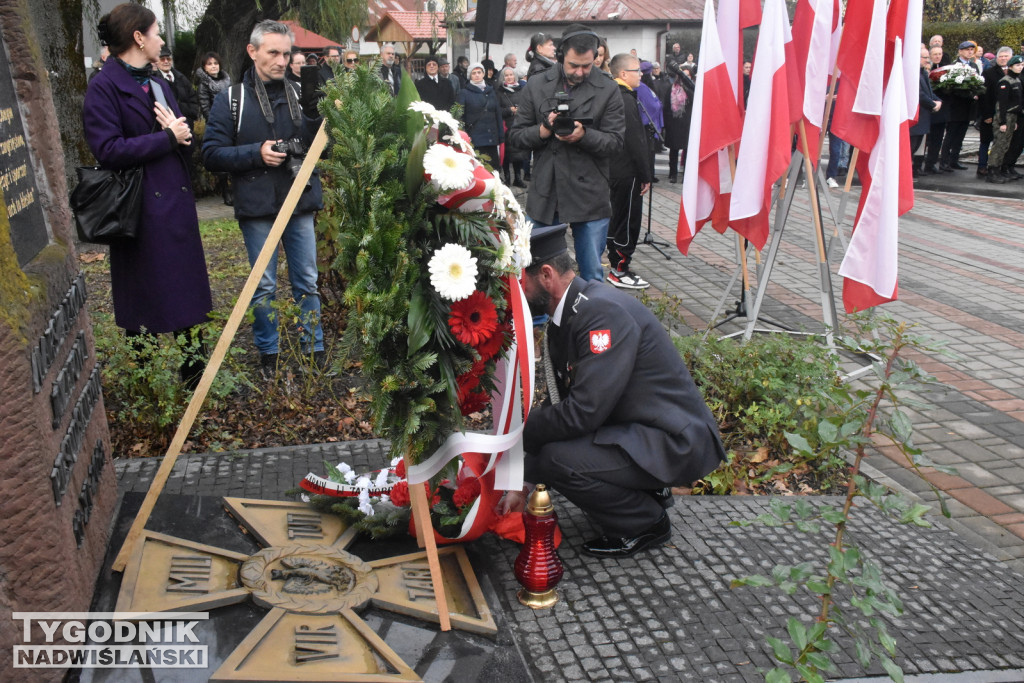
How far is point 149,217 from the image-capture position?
14.8 ft

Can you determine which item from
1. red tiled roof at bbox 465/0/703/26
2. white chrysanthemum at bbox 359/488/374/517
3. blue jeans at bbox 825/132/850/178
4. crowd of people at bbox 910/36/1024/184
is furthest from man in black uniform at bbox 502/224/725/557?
red tiled roof at bbox 465/0/703/26

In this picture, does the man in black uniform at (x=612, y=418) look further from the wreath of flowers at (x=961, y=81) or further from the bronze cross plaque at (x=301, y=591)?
the wreath of flowers at (x=961, y=81)

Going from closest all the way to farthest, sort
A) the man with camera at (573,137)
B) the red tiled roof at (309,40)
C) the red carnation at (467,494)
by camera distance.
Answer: the red carnation at (467,494)
the man with camera at (573,137)
the red tiled roof at (309,40)

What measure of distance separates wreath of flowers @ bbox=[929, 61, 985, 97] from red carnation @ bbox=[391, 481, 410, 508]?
1410 centimetres

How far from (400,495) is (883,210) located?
3474 mm

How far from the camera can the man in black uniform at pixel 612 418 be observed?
3.53 meters

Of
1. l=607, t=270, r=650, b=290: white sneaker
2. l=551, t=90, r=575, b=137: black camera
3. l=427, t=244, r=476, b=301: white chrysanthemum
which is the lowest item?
l=607, t=270, r=650, b=290: white sneaker

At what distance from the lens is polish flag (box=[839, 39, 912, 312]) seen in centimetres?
524

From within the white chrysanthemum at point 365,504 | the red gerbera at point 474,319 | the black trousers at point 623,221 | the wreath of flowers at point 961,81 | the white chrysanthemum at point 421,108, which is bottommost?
the white chrysanthemum at point 365,504

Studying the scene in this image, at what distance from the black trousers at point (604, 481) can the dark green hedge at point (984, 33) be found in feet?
70.7

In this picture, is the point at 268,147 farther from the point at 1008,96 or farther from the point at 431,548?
the point at 1008,96

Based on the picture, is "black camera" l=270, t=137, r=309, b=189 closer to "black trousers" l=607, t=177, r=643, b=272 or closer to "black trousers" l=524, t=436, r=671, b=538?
"black trousers" l=524, t=436, r=671, b=538

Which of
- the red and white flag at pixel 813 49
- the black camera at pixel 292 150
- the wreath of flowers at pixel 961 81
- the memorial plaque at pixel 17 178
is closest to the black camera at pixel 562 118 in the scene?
the red and white flag at pixel 813 49

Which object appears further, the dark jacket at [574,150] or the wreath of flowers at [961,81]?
the wreath of flowers at [961,81]
